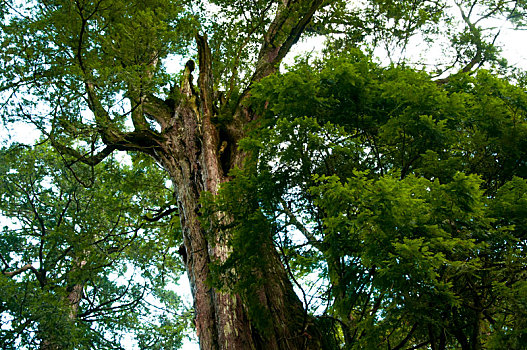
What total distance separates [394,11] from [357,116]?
6.20 meters

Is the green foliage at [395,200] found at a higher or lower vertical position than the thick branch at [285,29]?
lower

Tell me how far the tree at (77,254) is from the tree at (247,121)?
1.53 meters

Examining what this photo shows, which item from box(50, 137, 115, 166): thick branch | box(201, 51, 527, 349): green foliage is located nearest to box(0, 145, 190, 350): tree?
box(50, 137, 115, 166): thick branch

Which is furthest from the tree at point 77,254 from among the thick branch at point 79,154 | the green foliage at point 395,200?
the green foliage at point 395,200

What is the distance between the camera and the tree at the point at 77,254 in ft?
24.7

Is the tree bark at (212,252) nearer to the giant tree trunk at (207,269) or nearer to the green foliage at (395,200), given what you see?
the giant tree trunk at (207,269)

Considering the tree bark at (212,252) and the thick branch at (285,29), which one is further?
the thick branch at (285,29)

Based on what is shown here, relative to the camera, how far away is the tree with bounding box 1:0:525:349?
388cm

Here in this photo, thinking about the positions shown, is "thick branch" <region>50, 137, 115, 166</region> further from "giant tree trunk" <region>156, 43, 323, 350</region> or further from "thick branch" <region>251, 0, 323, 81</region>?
"thick branch" <region>251, 0, 323, 81</region>

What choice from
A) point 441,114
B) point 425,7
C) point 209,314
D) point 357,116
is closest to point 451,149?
point 441,114

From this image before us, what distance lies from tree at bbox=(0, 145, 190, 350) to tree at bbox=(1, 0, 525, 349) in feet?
5.03

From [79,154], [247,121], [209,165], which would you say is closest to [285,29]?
[247,121]

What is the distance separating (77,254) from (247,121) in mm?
4706

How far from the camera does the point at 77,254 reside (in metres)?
8.73
